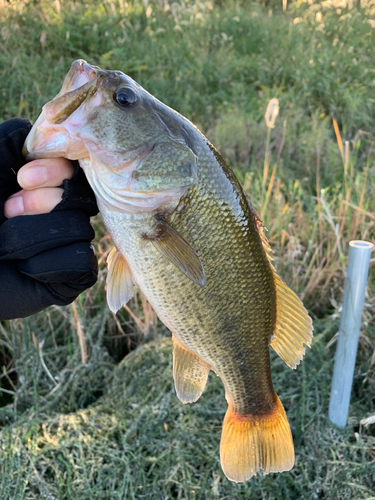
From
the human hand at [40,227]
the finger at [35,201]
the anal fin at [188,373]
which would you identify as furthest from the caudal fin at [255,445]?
the finger at [35,201]

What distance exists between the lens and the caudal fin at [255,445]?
1506mm

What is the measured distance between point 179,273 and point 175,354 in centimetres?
37

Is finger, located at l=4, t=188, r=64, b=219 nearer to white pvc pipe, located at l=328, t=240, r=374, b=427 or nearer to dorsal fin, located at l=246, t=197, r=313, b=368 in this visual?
dorsal fin, located at l=246, t=197, r=313, b=368

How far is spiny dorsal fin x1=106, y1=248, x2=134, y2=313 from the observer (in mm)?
1390

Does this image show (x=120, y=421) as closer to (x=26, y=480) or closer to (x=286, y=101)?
(x=26, y=480)

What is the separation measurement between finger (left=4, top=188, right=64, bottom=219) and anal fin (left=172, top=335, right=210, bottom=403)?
61cm

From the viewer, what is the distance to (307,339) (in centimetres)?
149

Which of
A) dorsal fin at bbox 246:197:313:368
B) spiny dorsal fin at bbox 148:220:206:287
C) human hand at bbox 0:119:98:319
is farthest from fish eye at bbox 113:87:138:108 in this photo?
dorsal fin at bbox 246:197:313:368

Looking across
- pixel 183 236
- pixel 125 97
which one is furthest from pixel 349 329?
pixel 125 97

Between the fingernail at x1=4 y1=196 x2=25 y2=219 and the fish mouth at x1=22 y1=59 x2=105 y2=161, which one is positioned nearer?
the fish mouth at x1=22 y1=59 x2=105 y2=161

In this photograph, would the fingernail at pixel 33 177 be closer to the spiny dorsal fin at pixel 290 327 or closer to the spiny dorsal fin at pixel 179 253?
the spiny dorsal fin at pixel 179 253

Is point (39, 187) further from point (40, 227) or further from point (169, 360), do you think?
point (169, 360)

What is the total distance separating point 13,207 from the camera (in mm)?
1351

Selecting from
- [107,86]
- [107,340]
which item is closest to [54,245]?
[107,86]
